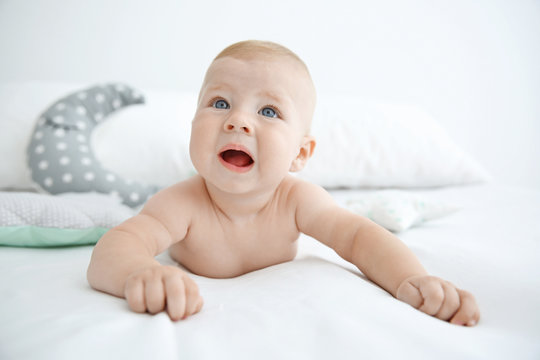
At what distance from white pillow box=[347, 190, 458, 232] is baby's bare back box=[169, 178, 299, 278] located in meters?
0.35

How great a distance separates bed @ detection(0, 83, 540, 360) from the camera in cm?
44

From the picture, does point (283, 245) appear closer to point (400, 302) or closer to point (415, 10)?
point (400, 302)

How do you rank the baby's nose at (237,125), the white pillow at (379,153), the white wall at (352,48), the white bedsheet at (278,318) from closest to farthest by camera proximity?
the white bedsheet at (278,318)
the baby's nose at (237,125)
the white pillow at (379,153)
the white wall at (352,48)

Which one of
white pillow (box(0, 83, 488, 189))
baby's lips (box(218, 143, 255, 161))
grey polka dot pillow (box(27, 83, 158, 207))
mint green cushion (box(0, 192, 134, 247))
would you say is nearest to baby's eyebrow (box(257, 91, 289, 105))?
baby's lips (box(218, 143, 255, 161))

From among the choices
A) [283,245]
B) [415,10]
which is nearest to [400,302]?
[283,245]

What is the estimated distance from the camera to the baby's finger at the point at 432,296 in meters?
0.59

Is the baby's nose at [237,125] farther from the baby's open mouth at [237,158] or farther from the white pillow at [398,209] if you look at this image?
the white pillow at [398,209]

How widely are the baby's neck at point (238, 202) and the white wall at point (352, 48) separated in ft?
5.57

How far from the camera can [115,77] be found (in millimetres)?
2250

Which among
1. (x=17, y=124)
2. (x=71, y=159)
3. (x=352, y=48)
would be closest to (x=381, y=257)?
(x=71, y=159)

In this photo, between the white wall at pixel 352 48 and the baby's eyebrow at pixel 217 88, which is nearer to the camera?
the baby's eyebrow at pixel 217 88

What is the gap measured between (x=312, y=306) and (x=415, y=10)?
265cm

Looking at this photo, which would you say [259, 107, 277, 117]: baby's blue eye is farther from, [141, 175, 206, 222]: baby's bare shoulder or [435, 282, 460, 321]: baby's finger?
[435, 282, 460, 321]: baby's finger

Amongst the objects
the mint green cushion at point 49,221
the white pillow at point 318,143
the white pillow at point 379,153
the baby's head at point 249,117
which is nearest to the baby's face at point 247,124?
the baby's head at point 249,117
